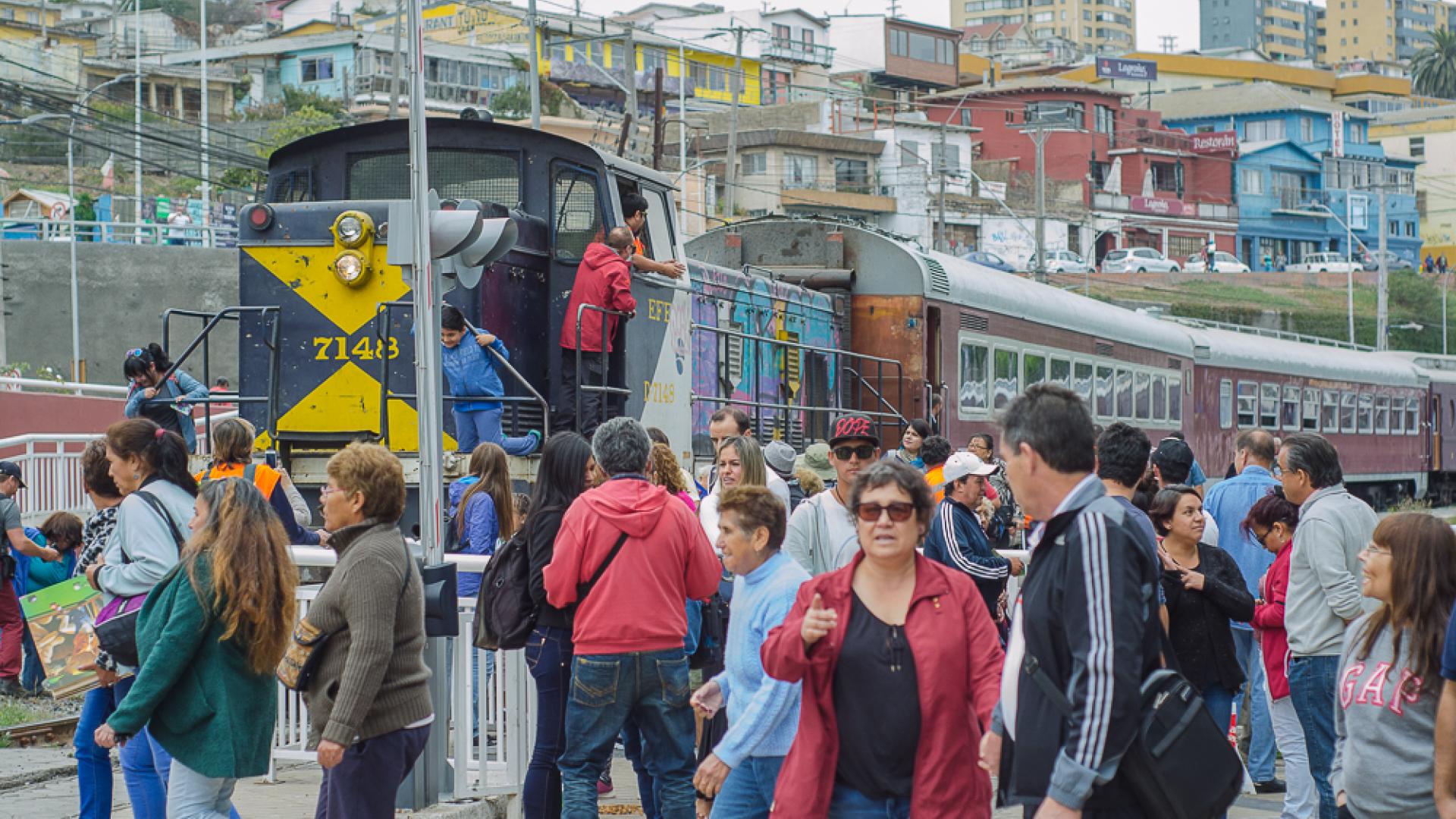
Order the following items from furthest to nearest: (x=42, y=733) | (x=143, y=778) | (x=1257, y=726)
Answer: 1. (x=42, y=733)
2. (x=1257, y=726)
3. (x=143, y=778)

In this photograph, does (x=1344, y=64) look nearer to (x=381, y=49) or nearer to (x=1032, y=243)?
(x=1032, y=243)

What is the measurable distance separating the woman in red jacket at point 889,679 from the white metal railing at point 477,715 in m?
Answer: 3.45

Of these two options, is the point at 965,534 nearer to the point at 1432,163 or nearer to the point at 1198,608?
the point at 1198,608

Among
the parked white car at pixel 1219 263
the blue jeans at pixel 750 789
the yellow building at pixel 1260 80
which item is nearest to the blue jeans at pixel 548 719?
the blue jeans at pixel 750 789

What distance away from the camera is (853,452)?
8398mm

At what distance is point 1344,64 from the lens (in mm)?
153125

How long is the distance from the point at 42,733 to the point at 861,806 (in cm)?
768

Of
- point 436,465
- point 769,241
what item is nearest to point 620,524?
point 436,465

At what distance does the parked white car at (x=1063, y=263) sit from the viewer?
226 ft

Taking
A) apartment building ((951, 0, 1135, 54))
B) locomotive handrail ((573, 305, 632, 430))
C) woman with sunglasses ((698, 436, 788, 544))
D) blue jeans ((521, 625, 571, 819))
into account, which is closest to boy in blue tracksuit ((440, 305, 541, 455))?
locomotive handrail ((573, 305, 632, 430))

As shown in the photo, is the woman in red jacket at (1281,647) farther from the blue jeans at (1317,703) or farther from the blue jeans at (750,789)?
the blue jeans at (750,789)

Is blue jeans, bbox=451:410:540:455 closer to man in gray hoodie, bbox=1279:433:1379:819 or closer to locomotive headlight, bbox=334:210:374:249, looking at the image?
locomotive headlight, bbox=334:210:374:249

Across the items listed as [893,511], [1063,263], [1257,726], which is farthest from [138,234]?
[1063,263]

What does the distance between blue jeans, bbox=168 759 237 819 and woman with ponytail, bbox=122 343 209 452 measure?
5.47 m
